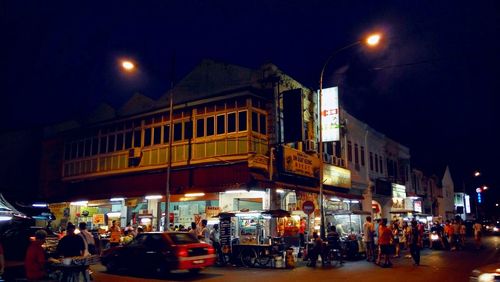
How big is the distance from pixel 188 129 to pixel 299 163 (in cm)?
641

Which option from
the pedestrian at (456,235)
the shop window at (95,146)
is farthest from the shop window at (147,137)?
the pedestrian at (456,235)

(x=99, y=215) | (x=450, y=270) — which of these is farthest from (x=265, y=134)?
(x=99, y=215)

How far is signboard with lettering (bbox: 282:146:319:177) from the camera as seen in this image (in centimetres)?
2325

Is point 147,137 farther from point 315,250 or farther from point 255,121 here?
point 315,250

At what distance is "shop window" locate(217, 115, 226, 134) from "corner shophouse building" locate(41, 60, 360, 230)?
75 mm

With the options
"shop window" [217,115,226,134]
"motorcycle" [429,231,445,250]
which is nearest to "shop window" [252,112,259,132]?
"shop window" [217,115,226,134]

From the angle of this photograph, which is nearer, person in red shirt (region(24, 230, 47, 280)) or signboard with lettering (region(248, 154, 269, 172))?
person in red shirt (region(24, 230, 47, 280))

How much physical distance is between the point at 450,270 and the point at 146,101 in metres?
20.3

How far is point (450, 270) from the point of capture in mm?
16453

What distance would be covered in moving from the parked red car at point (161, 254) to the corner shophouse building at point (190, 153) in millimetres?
6336

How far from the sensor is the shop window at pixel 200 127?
81.1ft

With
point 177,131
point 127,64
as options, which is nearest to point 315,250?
point 177,131

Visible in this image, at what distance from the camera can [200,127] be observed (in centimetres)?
2488

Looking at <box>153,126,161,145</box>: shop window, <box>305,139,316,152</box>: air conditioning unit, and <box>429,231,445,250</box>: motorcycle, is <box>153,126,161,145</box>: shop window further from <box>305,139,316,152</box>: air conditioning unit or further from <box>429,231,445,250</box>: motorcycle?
<box>429,231,445,250</box>: motorcycle
